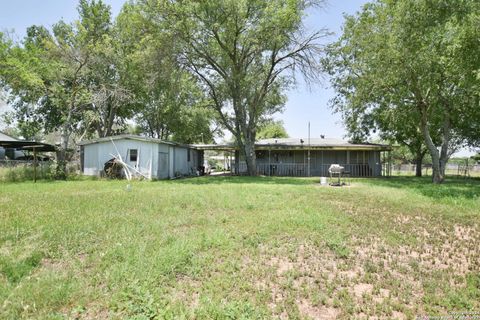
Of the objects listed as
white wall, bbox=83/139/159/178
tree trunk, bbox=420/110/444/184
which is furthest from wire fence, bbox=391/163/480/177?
white wall, bbox=83/139/159/178

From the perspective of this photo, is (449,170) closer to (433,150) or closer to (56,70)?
(433,150)

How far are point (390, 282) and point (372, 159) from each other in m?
21.2

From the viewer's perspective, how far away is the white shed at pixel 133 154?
720 inches

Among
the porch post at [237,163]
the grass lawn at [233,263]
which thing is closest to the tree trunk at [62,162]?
the grass lawn at [233,263]

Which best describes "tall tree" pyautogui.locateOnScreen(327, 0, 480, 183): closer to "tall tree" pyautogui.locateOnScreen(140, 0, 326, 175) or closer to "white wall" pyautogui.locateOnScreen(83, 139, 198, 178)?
"tall tree" pyautogui.locateOnScreen(140, 0, 326, 175)

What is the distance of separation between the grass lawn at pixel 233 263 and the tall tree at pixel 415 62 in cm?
725

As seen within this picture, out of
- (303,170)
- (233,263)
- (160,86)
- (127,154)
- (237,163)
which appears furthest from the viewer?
(237,163)

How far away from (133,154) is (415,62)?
15805 millimetres

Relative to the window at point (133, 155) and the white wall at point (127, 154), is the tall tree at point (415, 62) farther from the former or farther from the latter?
the window at point (133, 155)

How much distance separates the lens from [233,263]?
4.26 m

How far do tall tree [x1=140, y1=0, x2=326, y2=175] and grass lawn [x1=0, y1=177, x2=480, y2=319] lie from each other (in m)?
13.1

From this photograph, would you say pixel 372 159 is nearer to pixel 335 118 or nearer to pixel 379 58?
pixel 335 118

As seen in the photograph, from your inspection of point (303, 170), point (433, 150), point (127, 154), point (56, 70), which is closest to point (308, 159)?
point (303, 170)

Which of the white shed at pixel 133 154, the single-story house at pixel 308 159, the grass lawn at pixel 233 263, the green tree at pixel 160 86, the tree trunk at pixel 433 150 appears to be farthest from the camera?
the single-story house at pixel 308 159
